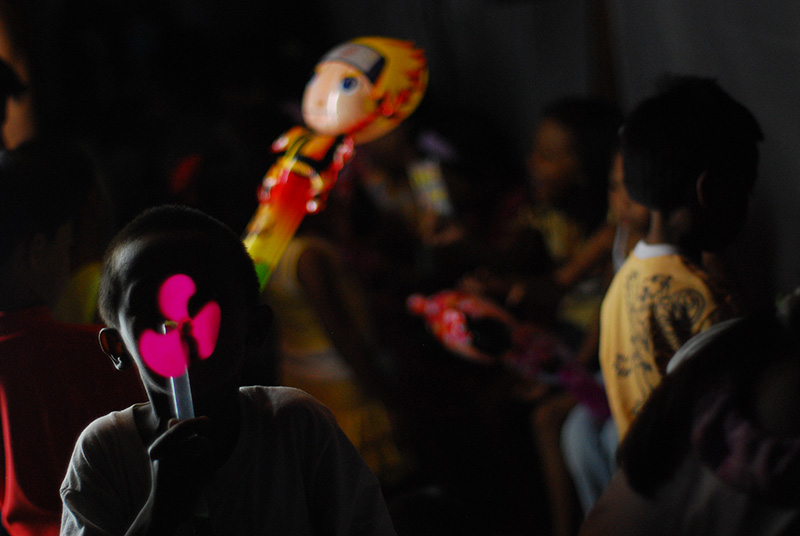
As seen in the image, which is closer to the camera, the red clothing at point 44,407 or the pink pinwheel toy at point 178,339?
the pink pinwheel toy at point 178,339

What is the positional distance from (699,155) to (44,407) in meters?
0.73

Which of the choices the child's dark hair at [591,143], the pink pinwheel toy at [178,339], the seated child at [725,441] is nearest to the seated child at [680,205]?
the seated child at [725,441]

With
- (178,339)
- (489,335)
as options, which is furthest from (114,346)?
(489,335)

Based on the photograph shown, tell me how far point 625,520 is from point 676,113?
458 millimetres

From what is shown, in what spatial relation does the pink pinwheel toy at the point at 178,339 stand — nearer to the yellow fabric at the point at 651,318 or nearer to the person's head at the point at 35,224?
the person's head at the point at 35,224

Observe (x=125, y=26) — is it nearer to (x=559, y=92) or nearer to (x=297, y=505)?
(x=559, y=92)

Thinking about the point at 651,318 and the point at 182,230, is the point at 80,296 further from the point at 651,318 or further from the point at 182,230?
the point at 651,318

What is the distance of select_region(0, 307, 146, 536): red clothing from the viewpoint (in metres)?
0.64

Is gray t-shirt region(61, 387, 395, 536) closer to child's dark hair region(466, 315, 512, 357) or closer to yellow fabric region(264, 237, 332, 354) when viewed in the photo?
yellow fabric region(264, 237, 332, 354)

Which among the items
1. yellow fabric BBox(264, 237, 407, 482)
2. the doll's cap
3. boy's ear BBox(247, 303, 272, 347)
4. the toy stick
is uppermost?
the doll's cap

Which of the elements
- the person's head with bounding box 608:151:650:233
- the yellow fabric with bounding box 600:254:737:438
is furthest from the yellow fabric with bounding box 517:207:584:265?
the yellow fabric with bounding box 600:254:737:438

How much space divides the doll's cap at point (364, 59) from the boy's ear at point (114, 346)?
491 mm

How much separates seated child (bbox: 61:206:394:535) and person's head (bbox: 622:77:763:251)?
1.63ft

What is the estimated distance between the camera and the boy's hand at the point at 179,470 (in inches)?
20.0
